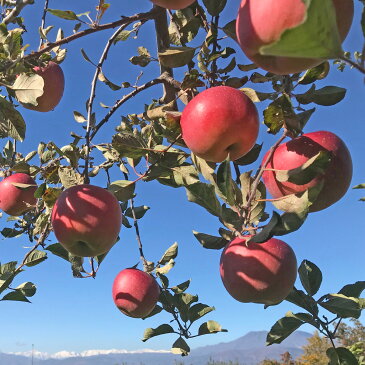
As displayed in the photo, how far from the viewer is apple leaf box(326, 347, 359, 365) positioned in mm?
1883

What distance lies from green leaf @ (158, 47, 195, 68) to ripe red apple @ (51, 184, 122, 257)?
54 cm

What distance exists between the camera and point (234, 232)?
1.45 metres

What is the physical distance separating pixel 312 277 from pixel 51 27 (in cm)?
196

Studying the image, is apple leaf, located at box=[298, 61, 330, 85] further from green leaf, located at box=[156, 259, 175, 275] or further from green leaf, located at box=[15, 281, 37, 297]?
green leaf, located at box=[15, 281, 37, 297]

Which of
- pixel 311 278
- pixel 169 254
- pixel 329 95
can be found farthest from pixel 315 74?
pixel 169 254

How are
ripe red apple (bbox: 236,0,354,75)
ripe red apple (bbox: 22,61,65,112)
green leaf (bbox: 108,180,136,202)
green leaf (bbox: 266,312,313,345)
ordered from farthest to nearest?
ripe red apple (bbox: 22,61,65,112) < green leaf (bbox: 266,312,313,345) < green leaf (bbox: 108,180,136,202) < ripe red apple (bbox: 236,0,354,75)

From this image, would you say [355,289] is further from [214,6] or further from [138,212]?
[214,6]

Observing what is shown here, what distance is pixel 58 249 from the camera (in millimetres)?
2182

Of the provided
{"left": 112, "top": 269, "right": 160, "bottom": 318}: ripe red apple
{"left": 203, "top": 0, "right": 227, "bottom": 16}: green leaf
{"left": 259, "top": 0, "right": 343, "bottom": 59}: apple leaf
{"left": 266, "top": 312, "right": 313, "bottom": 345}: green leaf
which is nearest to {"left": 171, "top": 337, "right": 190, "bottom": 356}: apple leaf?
{"left": 112, "top": 269, "right": 160, "bottom": 318}: ripe red apple

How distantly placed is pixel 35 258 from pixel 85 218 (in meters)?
0.94

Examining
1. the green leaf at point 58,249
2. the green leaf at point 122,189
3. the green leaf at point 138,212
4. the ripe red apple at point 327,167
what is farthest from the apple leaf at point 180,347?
the ripe red apple at point 327,167

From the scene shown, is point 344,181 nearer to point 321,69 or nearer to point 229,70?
point 321,69

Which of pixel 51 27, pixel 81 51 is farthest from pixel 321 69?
pixel 51 27

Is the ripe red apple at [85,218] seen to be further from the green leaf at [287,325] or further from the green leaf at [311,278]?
the green leaf at [311,278]
